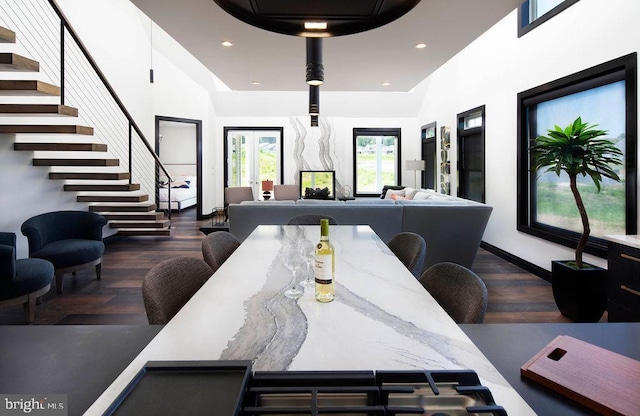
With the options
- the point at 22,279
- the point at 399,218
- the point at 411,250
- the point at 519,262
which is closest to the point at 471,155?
the point at 519,262

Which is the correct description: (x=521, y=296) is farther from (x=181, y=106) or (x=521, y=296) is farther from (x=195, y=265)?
(x=181, y=106)

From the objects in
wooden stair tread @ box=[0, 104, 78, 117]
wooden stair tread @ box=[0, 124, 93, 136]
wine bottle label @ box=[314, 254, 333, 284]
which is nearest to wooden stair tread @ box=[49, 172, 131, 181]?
wooden stair tread @ box=[0, 124, 93, 136]

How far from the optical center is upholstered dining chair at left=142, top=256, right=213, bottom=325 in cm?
117

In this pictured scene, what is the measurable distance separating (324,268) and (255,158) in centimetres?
882

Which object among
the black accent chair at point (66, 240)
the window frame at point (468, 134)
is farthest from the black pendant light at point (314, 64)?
the window frame at point (468, 134)

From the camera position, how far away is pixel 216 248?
6.22 feet

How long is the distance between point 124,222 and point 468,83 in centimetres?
610

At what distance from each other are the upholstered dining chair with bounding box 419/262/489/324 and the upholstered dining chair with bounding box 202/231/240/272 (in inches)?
40.0

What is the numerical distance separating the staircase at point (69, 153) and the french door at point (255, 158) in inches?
145

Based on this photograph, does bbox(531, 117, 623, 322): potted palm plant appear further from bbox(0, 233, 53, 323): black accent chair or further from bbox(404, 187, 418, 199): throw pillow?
bbox(0, 233, 53, 323): black accent chair

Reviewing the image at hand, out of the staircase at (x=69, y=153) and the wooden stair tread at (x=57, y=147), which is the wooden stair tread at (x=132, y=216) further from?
the wooden stair tread at (x=57, y=147)

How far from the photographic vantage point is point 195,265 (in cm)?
150

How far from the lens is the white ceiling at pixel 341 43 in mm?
3254

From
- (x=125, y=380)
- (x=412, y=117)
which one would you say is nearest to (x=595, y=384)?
(x=125, y=380)
